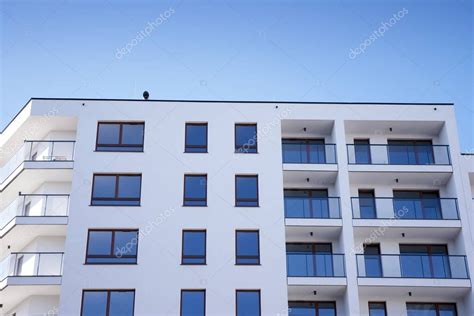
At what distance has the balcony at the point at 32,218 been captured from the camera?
29.0 m

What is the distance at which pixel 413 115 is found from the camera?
32281mm

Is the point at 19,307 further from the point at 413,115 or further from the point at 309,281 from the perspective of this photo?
the point at 413,115

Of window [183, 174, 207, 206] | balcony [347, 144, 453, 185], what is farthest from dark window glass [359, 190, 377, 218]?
window [183, 174, 207, 206]

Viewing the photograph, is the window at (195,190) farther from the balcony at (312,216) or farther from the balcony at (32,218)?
the balcony at (32,218)

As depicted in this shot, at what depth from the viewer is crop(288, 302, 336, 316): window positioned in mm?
29156

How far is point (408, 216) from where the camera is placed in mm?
30281

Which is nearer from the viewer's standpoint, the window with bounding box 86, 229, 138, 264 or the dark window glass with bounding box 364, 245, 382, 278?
the window with bounding box 86, 229, 138, 264

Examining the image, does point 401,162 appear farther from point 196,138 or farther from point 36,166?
point 36,166

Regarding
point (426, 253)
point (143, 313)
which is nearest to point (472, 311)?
point (426, 253)

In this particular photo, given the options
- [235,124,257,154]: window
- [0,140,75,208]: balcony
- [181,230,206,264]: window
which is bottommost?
[181,230,206,264]: window

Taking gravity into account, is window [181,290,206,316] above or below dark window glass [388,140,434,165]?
below

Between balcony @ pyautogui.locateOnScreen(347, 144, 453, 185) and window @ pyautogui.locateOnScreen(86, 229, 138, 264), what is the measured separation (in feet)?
33.5

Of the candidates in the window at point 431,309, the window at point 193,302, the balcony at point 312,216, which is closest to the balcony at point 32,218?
the window at point 193,302

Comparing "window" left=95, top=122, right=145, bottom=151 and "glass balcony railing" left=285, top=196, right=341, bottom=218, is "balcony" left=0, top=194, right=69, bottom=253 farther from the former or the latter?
"glass balcony railing" left=285, top=196, right=341, bottom=218
